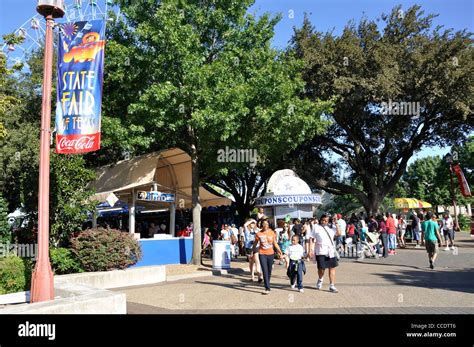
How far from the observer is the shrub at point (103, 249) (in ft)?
37.8

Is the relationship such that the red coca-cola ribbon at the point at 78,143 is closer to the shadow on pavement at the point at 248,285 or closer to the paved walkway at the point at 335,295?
the paved walkway at the point at 335,295

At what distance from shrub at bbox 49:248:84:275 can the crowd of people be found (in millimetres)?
4723

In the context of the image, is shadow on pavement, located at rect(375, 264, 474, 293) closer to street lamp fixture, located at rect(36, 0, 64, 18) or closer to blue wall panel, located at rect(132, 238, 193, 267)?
blue wall panel, located at rect(132, 238, 193, 267)

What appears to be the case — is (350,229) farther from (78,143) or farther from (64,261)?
(78,143)

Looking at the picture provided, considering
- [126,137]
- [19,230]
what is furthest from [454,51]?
[19,230]

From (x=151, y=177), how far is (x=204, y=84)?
15.3 ft

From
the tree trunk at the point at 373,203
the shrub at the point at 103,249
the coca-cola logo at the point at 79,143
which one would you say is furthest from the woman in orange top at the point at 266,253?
the tree trunk at the point at 373,203

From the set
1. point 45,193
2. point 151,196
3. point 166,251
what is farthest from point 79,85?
point 166,251

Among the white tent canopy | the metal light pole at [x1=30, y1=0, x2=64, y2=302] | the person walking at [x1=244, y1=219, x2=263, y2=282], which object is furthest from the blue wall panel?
the metal light pole at [x1=30, y1=0, x2=64, y2=302]

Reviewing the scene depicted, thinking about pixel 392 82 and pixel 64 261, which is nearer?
pixel 64 261

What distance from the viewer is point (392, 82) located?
24234 mm
